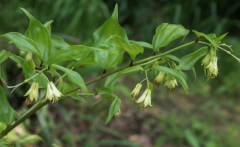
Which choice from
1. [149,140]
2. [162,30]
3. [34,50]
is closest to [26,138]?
[34,50]

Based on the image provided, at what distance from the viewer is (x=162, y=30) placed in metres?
0.70

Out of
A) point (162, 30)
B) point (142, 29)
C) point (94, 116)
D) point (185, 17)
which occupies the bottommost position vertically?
point (94, 116)

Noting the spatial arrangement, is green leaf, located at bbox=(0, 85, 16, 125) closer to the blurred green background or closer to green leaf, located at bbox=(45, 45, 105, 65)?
green leaf, located at bbox=(45, 45, 105, 65)

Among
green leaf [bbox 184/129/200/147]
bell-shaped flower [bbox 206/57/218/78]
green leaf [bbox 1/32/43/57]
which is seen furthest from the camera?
green leaf [bbox 184/129/200/147]

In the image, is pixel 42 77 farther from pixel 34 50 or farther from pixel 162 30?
pixel 162 30

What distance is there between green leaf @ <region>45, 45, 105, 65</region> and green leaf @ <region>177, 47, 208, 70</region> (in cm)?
23

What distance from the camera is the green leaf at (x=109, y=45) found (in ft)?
2.28

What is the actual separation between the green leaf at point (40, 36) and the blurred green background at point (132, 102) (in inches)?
36.4

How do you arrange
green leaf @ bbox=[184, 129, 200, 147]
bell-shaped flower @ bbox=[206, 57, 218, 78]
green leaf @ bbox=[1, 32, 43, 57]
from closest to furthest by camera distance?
green leaf @ bbox=[1, 32, 43, 57]
bell-shaped flower @ bbox=[206, 57, 218, 78]
green leaf @ bbox=[184, 129, 200, 147]

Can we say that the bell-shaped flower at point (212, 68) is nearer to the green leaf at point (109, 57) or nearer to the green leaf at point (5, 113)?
the green leaf at point (109, 57)

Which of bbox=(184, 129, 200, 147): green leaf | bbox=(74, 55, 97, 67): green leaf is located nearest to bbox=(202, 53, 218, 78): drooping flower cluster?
bbox=(74, 55, 97, 67): green leaf

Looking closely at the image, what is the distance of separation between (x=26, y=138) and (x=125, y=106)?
1.57 metres

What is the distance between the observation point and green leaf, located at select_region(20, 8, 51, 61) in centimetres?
65

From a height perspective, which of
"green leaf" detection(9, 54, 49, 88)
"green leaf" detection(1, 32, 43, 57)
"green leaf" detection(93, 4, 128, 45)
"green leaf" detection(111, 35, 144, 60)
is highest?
"green leaf" detection(93, 4, 128, 45)
